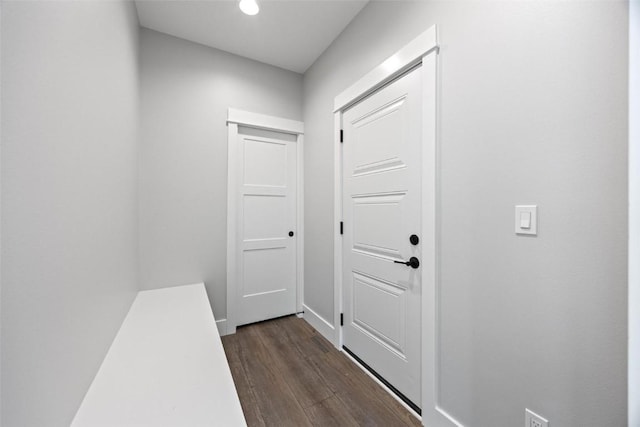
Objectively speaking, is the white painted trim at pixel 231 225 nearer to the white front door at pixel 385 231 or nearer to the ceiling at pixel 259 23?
the ceiling at pixel 259 23

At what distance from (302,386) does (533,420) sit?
1261 mm

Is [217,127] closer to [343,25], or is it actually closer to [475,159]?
[343,25]

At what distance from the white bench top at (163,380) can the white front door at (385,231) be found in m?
1.09

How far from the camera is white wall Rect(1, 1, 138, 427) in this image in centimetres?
53

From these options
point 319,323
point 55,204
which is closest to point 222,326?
point 319,323

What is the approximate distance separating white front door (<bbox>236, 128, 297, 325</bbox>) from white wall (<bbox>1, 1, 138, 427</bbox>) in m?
1.36

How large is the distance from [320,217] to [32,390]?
2082 mm

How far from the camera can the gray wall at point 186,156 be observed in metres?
2.18

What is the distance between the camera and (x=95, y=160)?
3.38 ft

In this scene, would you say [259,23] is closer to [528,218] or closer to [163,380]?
[528,218]

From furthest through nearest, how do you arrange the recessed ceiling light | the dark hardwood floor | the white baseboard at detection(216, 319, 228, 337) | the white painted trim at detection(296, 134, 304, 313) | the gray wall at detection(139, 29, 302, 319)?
the white painted trim at detection(296, 134, 304, 313), the white baseboard at detection(216, 319, 228, 337), the gray wall at detection(139, 29, 302, 319), the recessed ceiling light, the dark hardwood floor

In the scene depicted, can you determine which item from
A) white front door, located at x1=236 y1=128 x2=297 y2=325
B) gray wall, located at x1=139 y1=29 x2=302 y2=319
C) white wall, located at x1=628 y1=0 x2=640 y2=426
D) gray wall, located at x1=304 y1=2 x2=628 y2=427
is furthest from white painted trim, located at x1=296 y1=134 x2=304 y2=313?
white wall, located at x1=628 y1=0 x2=640 y2=426

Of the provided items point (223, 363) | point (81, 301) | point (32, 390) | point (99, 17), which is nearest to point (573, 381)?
point (223, 363)

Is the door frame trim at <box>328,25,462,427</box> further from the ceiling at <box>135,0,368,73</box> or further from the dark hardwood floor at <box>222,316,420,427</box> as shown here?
the ceiling at <box>135,0,368,73</box>
